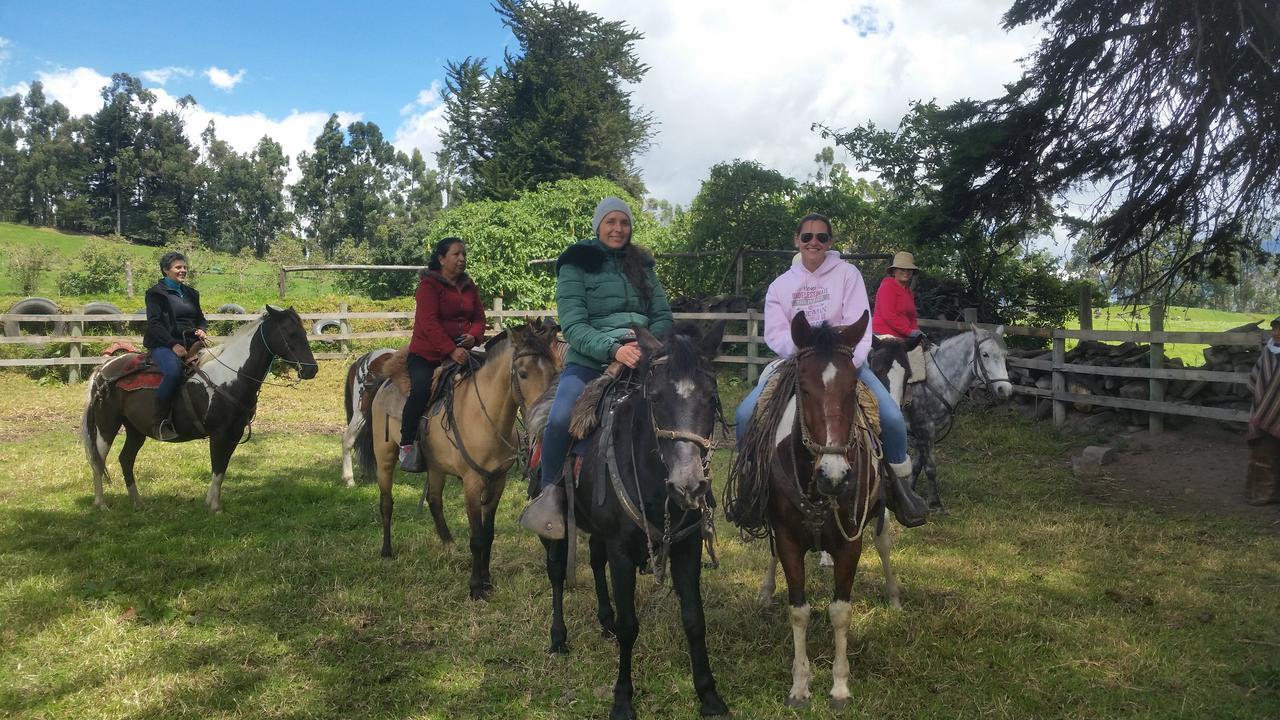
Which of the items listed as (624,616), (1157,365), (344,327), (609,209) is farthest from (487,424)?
(344,327)

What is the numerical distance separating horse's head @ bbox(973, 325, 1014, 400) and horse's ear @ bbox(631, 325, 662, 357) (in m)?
5.83

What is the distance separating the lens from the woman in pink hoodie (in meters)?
4.13

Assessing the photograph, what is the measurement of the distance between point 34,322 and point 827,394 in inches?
700

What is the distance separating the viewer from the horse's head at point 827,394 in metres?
3.15

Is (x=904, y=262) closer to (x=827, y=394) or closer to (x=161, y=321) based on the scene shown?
(x=827, y=394)

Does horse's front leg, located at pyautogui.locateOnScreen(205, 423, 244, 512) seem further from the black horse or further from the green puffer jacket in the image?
the black horse

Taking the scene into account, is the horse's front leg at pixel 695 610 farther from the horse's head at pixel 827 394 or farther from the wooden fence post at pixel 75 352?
the wooden fence post at pixel 75 352

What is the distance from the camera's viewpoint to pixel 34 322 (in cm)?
1483

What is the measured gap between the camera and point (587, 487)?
144 inches

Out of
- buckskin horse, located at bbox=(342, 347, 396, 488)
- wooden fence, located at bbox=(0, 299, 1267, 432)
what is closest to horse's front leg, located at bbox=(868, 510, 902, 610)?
wooden fence, located at bbox=(0, 299, 1267, 432)

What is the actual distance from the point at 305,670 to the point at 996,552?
17.3ft

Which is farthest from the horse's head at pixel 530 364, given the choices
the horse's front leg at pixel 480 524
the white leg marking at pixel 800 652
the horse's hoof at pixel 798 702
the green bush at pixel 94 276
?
the green bush at pixel 94 276

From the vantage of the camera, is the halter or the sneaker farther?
the sneaker

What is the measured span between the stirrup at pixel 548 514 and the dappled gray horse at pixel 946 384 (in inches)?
194
